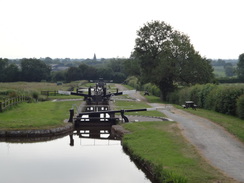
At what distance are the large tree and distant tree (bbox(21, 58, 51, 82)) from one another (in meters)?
59.9

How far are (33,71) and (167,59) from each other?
6658 cm

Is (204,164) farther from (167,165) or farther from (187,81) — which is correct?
(187,81)

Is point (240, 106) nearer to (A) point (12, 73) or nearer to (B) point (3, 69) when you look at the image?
(A) point (12, 73)

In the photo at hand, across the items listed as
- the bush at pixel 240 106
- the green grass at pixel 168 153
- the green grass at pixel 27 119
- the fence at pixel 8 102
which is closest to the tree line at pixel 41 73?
the fence at pixel 8 102

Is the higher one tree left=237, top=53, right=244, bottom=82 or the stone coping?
tree left=237, top=53, right=244, bottom=82

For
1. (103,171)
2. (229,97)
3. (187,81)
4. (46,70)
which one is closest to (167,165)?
(103,171)

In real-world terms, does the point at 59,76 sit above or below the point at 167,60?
below

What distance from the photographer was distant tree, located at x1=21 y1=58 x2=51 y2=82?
340 feet

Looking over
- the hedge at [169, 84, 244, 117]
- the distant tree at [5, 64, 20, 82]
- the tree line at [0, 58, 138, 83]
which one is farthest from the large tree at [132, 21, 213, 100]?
the distant tree at [5, 64, 20, 82]

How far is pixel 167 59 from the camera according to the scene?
152 ft

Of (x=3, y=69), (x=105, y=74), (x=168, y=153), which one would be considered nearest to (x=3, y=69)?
(x=3, y=69)

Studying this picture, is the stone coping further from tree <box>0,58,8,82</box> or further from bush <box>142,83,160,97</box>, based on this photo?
tree <box>0,58,8,82</box>

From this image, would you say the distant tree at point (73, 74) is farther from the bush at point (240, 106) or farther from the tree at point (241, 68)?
the bush at point (240, 106)

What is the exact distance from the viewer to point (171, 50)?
156 feet
